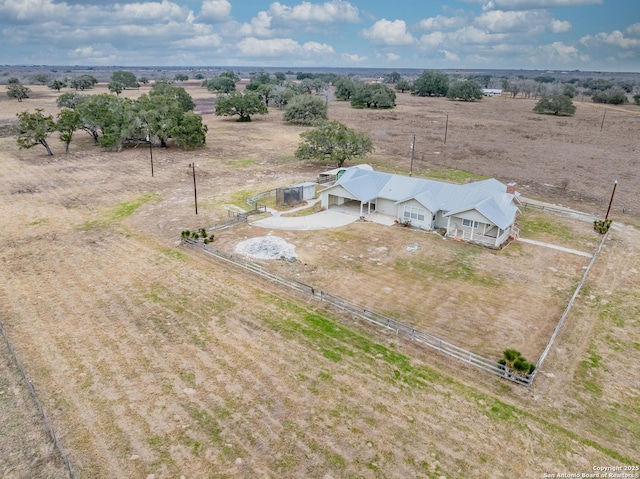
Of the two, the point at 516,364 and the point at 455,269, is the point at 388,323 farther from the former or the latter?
the point at 455,269

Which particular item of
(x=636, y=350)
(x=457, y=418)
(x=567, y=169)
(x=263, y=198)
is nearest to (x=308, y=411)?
(x=457, y=418)

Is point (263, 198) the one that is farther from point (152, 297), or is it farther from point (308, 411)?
point (308, 411)

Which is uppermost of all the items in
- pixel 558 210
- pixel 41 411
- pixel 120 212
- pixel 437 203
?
pixel 437 203

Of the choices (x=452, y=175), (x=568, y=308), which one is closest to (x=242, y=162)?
(x=452, y=175)

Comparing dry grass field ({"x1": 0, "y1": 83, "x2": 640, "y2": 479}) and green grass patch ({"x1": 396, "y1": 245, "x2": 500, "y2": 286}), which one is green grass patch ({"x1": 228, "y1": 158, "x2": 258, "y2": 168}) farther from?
green grass patch ({"x1": 396, "y1": 245, "x2": 500, "y2": 286})

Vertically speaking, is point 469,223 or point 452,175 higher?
point 452,175

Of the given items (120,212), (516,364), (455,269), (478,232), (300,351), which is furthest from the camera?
(120,212)

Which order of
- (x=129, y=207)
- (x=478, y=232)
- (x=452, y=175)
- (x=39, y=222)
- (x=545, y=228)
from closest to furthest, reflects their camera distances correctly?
(x=478, y=232) → (x=545, y=228) → (x=39, y=222) → (x=129, y=207) → (x=452, y=175)

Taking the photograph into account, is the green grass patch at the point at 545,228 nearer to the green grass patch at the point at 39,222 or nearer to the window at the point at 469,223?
the window at the point at 469,223

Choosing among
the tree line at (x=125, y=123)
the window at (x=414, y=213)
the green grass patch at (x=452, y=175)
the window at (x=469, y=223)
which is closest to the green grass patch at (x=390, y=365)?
the window at (x=469, y=223)
